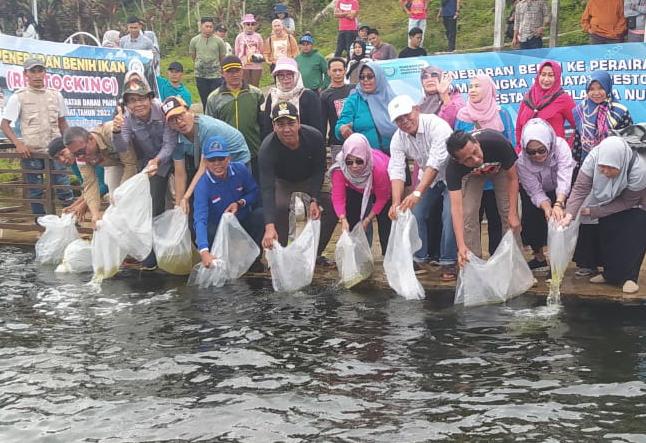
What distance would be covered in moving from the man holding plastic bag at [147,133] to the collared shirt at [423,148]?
2.21m

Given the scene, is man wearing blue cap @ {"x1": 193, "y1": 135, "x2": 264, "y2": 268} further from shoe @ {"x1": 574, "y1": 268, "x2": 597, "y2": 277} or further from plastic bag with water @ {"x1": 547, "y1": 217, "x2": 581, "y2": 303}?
shoe @ {"x1": 574, "y1": 268, "x2": 597, "y2": 277}

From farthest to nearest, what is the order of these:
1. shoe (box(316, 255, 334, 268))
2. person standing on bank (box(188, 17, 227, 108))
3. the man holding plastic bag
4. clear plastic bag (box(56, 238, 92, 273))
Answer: person standing on bank (box(188, 17, 227, 108))
clear plastic bag (box(56, 238, 92, 273))
shoe (box(316, 255, 334, 268))
the man holding plastic bag

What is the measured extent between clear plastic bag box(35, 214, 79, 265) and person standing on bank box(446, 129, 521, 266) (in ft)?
14.1

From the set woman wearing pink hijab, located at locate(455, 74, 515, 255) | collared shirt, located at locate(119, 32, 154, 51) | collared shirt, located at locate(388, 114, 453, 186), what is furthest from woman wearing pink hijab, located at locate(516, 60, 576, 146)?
collared shirt, located at locate(119, 32, 154, 51)

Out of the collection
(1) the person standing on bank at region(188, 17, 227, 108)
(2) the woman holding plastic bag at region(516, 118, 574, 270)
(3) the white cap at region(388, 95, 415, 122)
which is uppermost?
(1) the person standing on bank at region(188, 17, 227, 108)

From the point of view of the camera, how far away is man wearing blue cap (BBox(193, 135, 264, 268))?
7586mm

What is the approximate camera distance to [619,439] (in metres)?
4.30

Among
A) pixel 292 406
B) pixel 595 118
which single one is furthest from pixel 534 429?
pixel 595 118

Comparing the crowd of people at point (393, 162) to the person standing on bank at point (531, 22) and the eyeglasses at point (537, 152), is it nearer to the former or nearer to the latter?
the eyeglasses at point (537, 152)

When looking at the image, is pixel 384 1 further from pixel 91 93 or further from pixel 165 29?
pixel 91 93

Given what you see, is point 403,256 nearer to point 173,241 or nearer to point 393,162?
point 393,162

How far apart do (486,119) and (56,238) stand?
4755 millimetres

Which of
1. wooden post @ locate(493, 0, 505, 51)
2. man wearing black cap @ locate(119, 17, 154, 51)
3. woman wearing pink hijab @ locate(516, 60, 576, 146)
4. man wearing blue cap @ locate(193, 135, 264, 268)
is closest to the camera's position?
woman wearing pink hijab @ locate(516, 60, 576, 146)

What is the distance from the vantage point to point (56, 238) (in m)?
8.98
